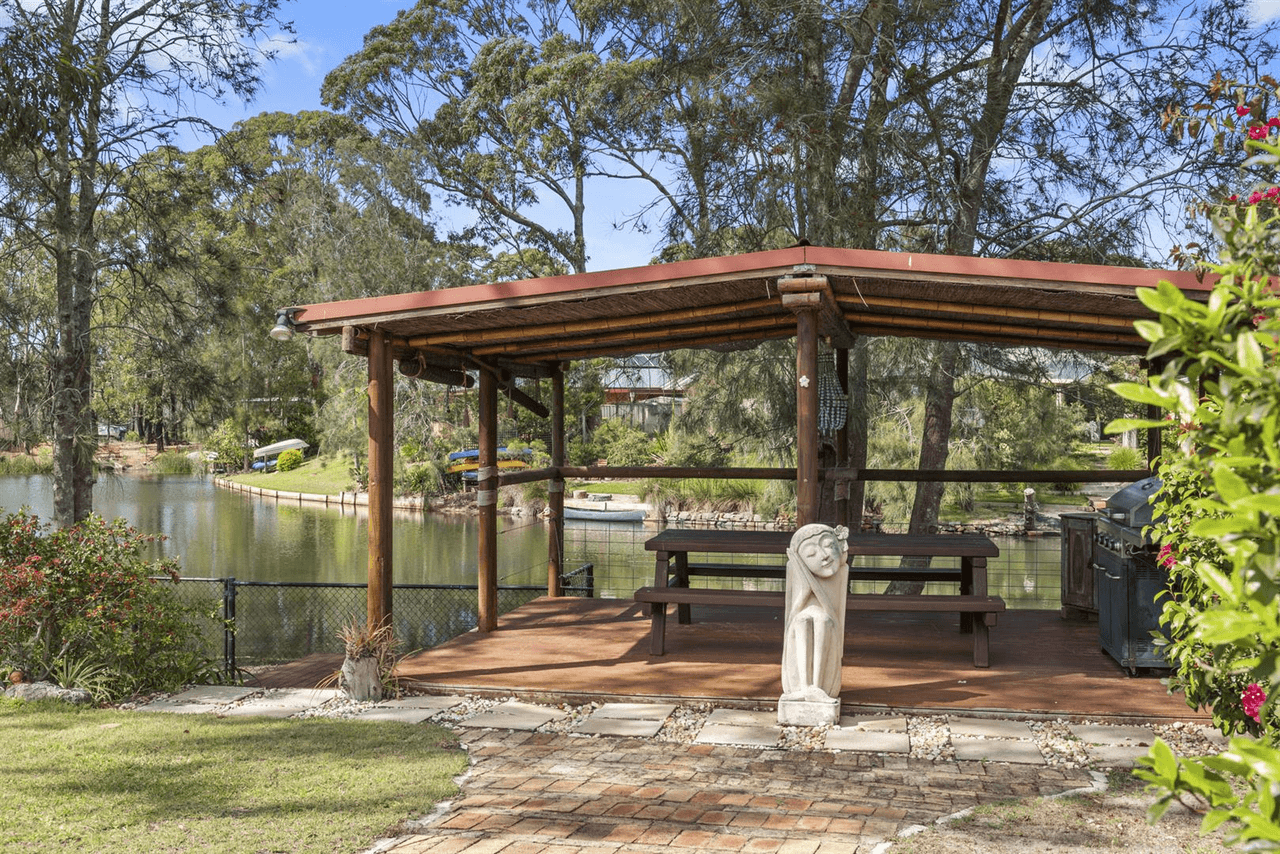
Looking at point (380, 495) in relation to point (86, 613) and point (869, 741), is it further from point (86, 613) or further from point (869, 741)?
point (869, 741)

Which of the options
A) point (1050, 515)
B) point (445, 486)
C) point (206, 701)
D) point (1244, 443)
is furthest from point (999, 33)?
point (445, 486)

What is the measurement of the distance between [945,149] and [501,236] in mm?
12873

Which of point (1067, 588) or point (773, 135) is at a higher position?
point (773, 135)

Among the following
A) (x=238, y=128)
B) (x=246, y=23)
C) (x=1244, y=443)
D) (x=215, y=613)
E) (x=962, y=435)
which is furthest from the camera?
(x=238, y=128)

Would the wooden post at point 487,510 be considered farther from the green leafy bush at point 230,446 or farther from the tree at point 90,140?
the green leafy bush at point 230,446

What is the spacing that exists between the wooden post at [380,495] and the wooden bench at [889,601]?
148 centimetres

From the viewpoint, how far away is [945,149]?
28.6ft

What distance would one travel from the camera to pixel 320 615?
11.0m

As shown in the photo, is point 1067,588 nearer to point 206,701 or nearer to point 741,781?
point 741,781

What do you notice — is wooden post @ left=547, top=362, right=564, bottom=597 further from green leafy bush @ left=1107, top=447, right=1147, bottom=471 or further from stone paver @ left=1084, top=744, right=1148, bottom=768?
green leafy bush @ left=1107, top=447, right=1147, bottom=471

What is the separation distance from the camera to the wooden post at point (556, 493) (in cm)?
813

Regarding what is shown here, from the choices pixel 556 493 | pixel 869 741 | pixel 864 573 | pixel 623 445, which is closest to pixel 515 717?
pixel 869 741

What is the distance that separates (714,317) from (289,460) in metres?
26.0

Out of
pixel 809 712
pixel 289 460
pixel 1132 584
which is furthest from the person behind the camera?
pixel 289 460
